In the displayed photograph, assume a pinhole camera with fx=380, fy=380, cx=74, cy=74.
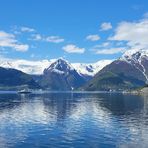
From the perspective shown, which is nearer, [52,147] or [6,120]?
[52,147]

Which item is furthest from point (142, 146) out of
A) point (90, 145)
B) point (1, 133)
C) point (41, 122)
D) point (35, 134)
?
point (41, 122)

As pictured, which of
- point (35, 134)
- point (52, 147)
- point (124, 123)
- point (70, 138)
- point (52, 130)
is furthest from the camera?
point (124, 123)

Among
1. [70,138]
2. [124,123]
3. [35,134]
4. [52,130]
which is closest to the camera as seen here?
[70,138]

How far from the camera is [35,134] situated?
10800 cm

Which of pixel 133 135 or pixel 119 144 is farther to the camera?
pixel 133 135

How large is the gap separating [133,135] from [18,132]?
33202 mm

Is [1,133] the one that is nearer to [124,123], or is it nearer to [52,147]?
[52,147]

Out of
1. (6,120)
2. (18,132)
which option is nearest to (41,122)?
(6,120)

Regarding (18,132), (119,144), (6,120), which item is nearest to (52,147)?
(119,144)

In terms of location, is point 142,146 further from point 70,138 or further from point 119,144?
point 70,138

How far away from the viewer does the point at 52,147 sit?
89.6 metres

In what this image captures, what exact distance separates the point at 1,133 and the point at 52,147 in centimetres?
2490

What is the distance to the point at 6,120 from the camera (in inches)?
5620

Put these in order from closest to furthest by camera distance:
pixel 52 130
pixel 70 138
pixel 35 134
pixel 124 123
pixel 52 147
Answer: pixel 52 147, pixel 70 138, pixel 35 134, pixel 52 130, pixel 124 123
